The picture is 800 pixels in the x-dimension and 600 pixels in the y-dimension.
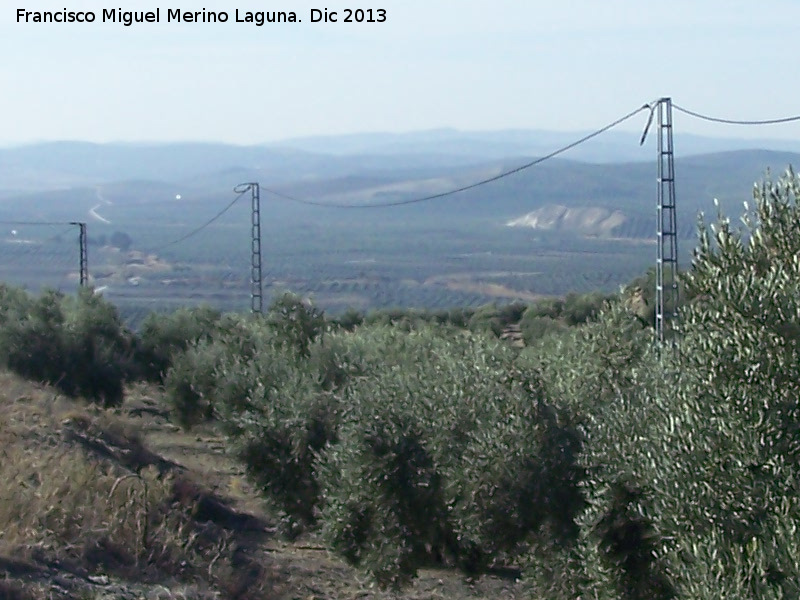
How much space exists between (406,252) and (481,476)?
9281 centimetres

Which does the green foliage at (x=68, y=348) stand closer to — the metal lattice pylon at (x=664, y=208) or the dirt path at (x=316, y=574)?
the dirt path at (x=316, y=574)

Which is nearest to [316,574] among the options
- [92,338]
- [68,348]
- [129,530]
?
[129,530]

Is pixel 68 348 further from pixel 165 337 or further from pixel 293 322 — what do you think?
pixel 293 322

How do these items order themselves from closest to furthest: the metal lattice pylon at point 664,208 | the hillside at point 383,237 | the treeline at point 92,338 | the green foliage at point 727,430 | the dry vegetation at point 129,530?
the green foliage at point 727,430 → the dry vegetation at point 129,530 → the metal lattice pylon at point 664,208 → the treeline at point 92,338 → the hillside at point 383,237

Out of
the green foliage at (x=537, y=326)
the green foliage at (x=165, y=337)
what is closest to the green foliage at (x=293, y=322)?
the green foliage at (x=165, y=337)

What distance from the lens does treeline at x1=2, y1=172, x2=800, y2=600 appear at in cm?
792

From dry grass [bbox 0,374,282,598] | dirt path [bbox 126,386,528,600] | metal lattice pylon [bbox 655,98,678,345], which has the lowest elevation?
dirt path [bbox 126,386,528,600]

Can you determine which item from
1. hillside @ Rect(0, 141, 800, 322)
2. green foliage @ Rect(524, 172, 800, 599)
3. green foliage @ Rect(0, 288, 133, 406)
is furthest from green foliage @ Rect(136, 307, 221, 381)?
green foliage @ Rect(524, 172, 800, 599)

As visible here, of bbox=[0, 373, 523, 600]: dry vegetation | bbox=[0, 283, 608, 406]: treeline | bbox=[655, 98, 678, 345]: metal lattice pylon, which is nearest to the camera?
bbox=[0, 373, 523, 600]: dry vegetation

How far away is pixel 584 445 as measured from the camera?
35.0 feet

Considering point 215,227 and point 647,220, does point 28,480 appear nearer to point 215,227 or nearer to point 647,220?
point 647,220

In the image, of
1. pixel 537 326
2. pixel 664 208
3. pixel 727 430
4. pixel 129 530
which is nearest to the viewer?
pixel 727 430

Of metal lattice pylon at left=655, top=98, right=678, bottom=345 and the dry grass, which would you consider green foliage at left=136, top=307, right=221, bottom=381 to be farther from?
metal lattice pylon at left=655, top=98, right=678, bottom=345

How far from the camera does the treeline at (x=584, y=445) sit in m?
7.92
